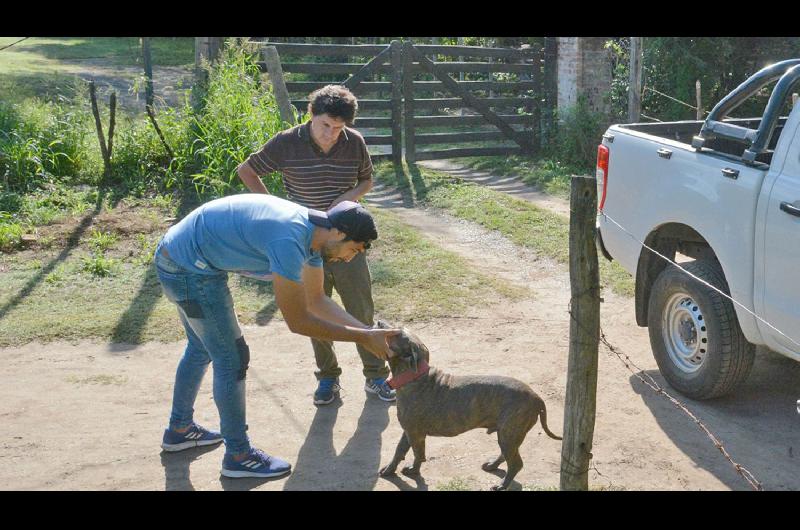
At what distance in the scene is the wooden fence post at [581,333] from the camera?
3.73m

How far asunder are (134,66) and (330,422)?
1707 cm

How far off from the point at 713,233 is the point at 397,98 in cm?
822

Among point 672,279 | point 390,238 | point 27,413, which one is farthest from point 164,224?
point 672,279

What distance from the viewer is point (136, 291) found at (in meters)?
7.89

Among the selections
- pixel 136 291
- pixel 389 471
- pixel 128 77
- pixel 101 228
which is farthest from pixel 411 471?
pixel 128 77

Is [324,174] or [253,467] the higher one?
[324,174]

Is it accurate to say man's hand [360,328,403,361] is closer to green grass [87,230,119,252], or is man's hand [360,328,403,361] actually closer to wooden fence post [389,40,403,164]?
green grass [87,230,119,252]

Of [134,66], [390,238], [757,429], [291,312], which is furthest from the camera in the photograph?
[134,66]

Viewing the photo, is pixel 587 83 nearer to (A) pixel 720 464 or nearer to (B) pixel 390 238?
(B) pixel 390 238

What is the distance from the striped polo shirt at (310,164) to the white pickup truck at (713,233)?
6.14 feet

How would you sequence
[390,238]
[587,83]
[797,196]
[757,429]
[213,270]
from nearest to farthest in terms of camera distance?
[213,270], [797,196], [757,429], [390,238], [587,83]

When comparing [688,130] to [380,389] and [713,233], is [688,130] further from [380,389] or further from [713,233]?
[380,389]

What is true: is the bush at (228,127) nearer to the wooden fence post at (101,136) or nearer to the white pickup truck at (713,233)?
the wooden fence post at (101,136)

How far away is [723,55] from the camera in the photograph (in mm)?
13680
